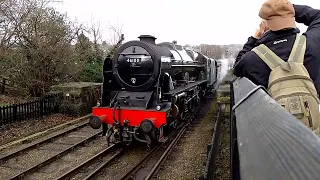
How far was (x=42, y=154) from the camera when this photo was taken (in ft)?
25.8

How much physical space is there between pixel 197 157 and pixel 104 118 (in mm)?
2693

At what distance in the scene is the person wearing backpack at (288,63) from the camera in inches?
76.6

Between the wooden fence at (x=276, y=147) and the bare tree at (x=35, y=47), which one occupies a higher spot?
the bare tree at (x=35, y=47)

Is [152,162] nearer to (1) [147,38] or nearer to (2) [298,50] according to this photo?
(1) [147,38]

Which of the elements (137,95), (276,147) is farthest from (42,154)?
(276,147)

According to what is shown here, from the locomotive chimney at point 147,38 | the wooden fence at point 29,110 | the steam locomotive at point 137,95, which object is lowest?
the wooden fence at point 29,110

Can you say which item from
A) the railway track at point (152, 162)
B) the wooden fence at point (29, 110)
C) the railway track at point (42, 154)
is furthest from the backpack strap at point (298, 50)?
the wooden fence at point (29, 110)

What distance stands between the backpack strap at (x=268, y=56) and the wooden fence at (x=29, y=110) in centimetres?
1006

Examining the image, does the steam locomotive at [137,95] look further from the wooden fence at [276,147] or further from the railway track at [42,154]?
the wooden fence at [276,147]

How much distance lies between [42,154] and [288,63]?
7356mm

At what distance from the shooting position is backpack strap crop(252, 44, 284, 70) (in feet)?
7.29

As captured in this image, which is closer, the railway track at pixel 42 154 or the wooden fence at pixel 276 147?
the wooden fence at pixel 276 147

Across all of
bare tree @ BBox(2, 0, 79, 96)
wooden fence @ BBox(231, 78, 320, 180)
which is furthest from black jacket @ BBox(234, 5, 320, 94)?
bare tree @ BBox(2, 0, 79, 96)

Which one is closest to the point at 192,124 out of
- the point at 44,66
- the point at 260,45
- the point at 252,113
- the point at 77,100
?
the point at 77,100
